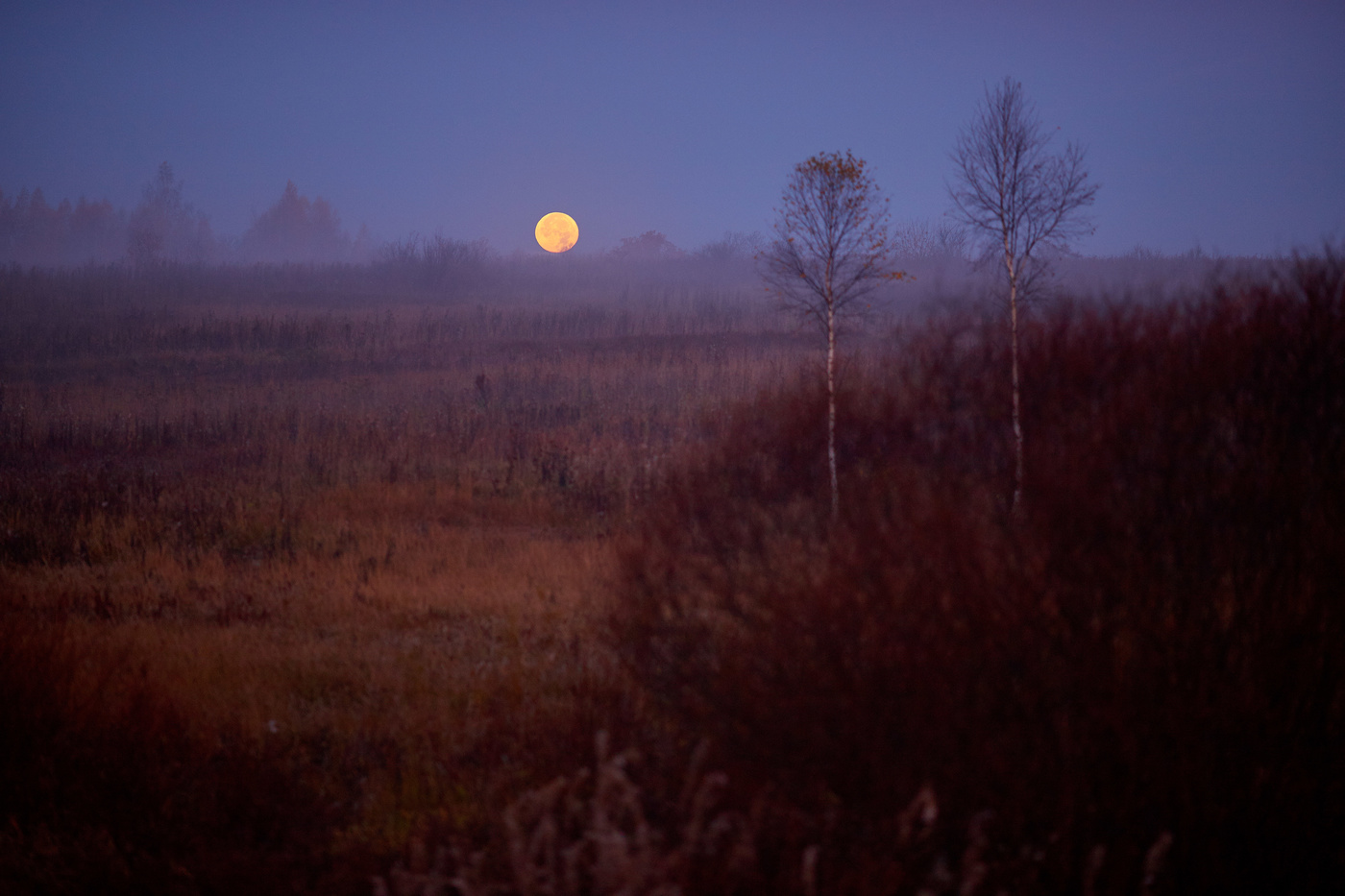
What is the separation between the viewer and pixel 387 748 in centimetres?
552

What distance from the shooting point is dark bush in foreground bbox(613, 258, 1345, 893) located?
348 cm

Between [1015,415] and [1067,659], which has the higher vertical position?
[1015,415]

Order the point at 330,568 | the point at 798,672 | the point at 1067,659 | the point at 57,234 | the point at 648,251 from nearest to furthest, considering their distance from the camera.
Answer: the point at 1067,659 → the point at 798,672 → the point at 330,568 → the point at 648,251 → the point at 57,234

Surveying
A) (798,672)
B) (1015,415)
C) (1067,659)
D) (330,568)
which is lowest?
(330,568)

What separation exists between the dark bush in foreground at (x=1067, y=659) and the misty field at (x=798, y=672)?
0.02m

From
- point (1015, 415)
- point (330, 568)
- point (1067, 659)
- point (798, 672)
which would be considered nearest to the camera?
point (1067, 659)

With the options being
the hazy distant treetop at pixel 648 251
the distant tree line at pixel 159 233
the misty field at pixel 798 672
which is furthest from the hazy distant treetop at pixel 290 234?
the misty field at pixel 798 672

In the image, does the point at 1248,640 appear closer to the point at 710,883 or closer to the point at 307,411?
the point at 710,883

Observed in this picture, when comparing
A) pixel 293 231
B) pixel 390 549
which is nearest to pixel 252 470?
pixel 390 549

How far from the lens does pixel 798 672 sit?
13.1ft

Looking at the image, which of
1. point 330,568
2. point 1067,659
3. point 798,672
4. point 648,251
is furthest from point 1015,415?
point 648,251

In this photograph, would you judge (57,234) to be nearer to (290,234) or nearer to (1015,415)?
(290,234)

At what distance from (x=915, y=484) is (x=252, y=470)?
45.0ft

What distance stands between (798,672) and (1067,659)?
132 cm
